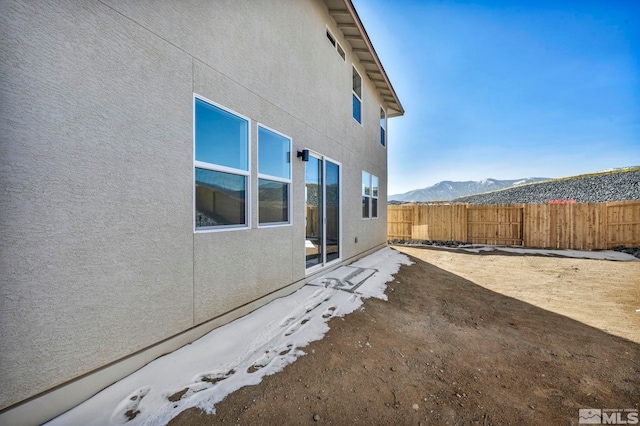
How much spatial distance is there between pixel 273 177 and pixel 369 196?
Answer: 5.19 metres

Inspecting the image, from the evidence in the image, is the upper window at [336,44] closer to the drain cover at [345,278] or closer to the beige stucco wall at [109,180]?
the beige stucco wall at [109,180]

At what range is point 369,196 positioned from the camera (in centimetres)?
855

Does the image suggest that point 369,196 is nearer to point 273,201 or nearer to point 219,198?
point 273,201

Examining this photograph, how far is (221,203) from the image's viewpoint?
10.3 ft

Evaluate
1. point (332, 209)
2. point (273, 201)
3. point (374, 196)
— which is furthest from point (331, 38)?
point (374, 196)

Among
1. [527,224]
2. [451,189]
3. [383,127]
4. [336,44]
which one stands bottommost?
[527,224]

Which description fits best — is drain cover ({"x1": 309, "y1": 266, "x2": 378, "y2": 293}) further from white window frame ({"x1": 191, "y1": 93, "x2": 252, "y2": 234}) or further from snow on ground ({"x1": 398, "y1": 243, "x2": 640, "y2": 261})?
snow on ground ({"x1": 398, "y1": 243, "x2": 640, "y2": 261})

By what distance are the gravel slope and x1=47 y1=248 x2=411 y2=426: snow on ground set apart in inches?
912

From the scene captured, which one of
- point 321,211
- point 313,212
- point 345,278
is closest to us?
point 345,278

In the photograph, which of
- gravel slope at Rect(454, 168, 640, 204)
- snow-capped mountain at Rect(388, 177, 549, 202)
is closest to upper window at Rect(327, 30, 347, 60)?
A: gravel slope at Rect(454, 168, 640, 204)

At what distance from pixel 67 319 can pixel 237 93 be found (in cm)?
288

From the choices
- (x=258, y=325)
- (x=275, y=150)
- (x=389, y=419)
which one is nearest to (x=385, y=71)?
(x=275, y=150)

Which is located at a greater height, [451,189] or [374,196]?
[451,189]

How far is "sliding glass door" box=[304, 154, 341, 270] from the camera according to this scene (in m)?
5.16
